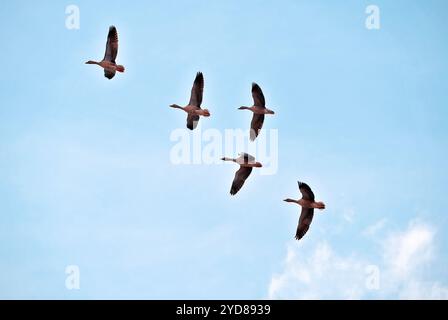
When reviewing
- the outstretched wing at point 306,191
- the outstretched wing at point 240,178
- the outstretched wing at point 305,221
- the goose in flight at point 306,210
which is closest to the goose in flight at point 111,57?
the outstretched wing at point 240,178

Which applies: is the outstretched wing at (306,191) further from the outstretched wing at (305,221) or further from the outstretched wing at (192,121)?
the outstretched wing at (192,121)

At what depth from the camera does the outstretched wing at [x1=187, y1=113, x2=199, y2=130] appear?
43969mm

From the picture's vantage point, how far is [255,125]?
4434 cm

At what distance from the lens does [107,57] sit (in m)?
42.2

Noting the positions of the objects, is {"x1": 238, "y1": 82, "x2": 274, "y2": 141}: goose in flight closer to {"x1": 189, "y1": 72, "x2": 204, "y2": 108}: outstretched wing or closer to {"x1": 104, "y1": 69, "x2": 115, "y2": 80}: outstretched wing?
{"x1": 189, "y1": 72, "x2": 204, "y2": 108}: outstretched wing

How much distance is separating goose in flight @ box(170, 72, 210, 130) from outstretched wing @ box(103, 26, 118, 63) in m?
4.27

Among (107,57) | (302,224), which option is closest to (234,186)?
(302,224)

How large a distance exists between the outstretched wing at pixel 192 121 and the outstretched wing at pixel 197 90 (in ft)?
3.10

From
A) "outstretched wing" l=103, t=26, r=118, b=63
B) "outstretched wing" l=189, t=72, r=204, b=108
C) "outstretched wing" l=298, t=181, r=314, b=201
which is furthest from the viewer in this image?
"outstretched wing" l=189, t=72, r=204, b=108

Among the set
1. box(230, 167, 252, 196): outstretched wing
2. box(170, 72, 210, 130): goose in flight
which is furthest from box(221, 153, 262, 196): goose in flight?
box(170, 72, 210, 130): goose in flight

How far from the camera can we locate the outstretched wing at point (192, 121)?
44.0 m
